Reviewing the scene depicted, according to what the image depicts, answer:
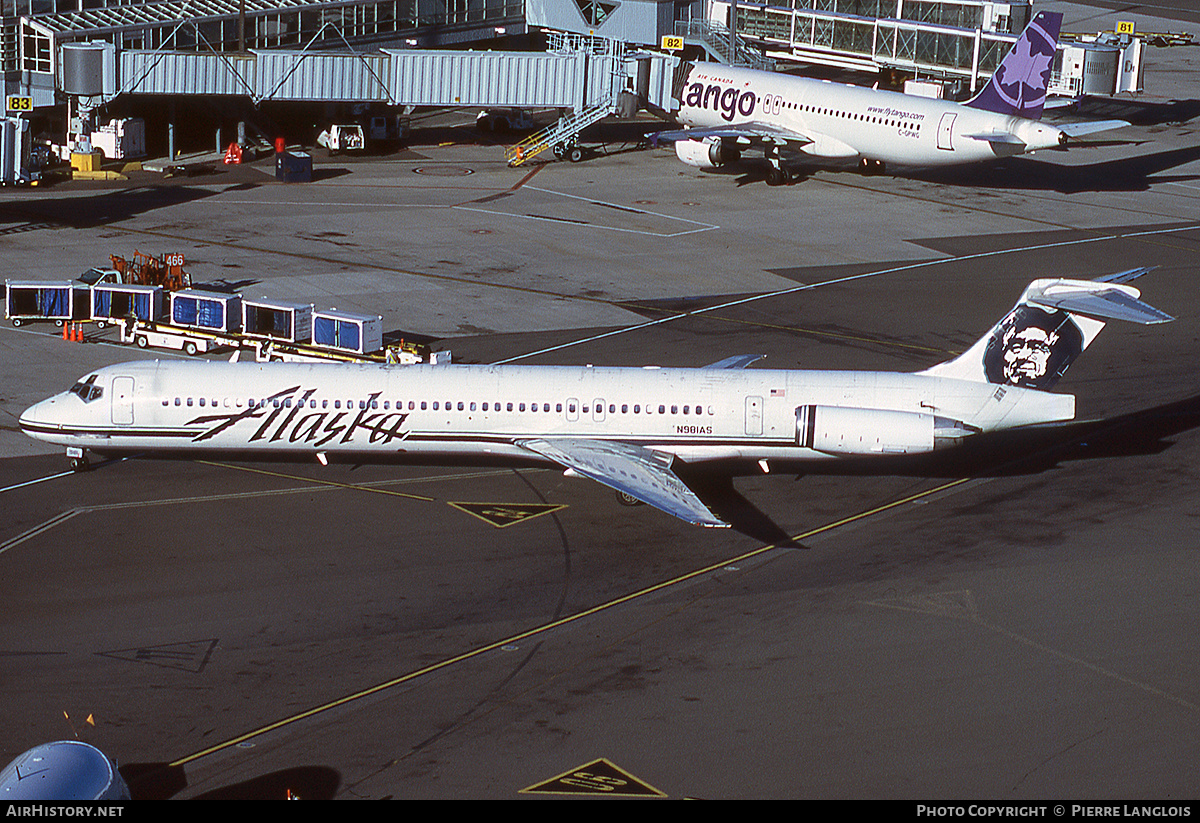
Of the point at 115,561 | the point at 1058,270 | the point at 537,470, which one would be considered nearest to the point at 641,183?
the point at 1058,270

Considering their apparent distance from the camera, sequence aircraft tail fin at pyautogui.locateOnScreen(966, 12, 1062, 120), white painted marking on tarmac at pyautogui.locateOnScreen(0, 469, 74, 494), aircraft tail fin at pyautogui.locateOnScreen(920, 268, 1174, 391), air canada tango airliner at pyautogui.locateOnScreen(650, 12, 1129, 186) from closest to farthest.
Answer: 1. aircraft tail fin at pyautogui.locateOnScreen(920, 268, 1174, 391)
2. white painted marking on tarmac at pyautogui.locateOnScreen(0, 469, 74, 494)
3. aircraft tail fin at pyautogui.locateOnScreen(966, 12, 1062, 120)
4. air canada tango airliner at pyautogui.locateOnScreen(650, 12, 1129, 186)

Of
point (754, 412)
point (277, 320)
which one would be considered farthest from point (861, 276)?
point (754, 412)

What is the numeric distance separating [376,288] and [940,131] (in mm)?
34770

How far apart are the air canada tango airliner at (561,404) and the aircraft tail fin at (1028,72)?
1563 inches

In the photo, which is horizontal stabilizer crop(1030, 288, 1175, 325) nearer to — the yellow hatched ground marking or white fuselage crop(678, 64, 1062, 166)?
the yellow hatched ground marking

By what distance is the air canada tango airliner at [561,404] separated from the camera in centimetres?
3666

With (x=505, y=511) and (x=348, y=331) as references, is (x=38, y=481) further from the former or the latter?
(x=348, y=331)

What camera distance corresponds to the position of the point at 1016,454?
42375 millimetres

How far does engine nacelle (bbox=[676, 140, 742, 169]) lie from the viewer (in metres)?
81.6

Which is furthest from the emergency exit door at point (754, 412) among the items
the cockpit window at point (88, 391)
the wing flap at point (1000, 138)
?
the wing flap at point (1000, 138)

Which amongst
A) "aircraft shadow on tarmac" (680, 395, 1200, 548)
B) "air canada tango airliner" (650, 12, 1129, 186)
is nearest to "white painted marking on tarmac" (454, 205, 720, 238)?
"air canada tango airliner" (650, 12, 1129, 186)

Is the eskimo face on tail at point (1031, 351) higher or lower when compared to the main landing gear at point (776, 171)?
lower

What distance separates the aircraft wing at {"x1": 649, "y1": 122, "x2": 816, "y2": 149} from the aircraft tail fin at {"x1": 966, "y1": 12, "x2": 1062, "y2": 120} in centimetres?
1122

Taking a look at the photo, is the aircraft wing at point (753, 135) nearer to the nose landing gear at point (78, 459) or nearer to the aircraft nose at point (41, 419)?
the nose landing gear at point (78, 459)
